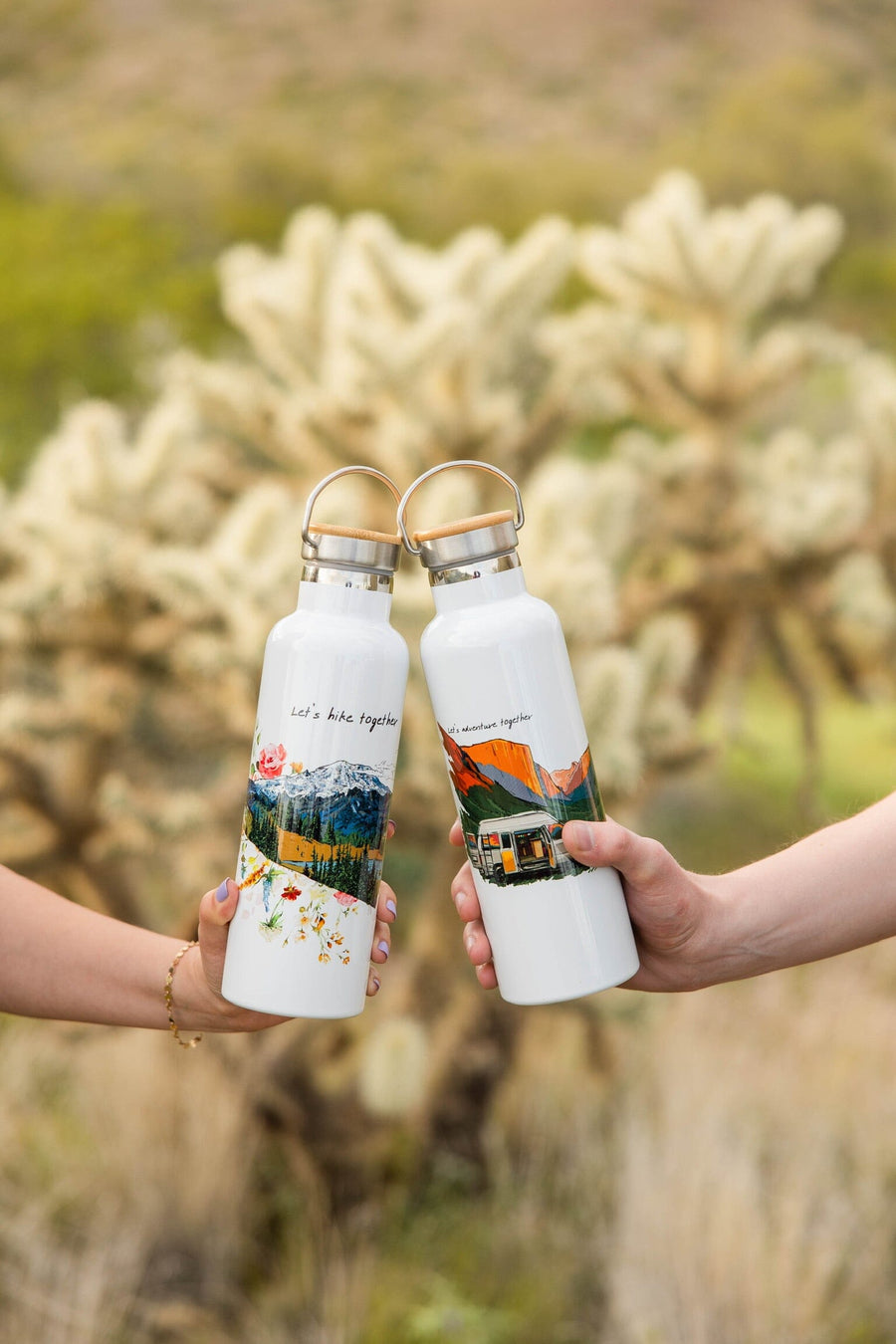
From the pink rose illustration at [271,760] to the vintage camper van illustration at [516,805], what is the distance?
0.44ft

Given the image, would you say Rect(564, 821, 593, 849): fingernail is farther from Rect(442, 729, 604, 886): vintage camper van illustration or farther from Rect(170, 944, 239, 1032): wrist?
Rect(170, 944, 239, 1032): wrist

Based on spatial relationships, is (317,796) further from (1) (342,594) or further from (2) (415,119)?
(2) (415,119)

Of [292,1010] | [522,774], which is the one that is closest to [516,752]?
[522,774]

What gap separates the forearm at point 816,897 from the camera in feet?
3.35

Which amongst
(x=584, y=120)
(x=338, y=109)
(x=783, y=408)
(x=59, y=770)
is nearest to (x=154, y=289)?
(x=338, y=109)

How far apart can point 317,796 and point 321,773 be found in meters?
0.02

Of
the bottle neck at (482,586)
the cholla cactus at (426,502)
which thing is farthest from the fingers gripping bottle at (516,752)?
the cholla cactus at (426,502)

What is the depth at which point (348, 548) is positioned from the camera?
2.75 feet

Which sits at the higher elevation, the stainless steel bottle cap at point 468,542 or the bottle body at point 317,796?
the stainless steel bottle cap at point 468,542

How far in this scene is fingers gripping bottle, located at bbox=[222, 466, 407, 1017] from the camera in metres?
0.84

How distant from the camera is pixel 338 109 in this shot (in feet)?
20.0

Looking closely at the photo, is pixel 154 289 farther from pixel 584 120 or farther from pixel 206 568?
pixel 206 568

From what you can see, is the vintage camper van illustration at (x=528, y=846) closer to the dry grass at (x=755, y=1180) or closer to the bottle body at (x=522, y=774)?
the bottle body at (x=522, y=774)

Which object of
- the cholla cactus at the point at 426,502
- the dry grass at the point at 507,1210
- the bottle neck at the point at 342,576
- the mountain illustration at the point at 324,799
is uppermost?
the cholla cactus at the point at 426,502
